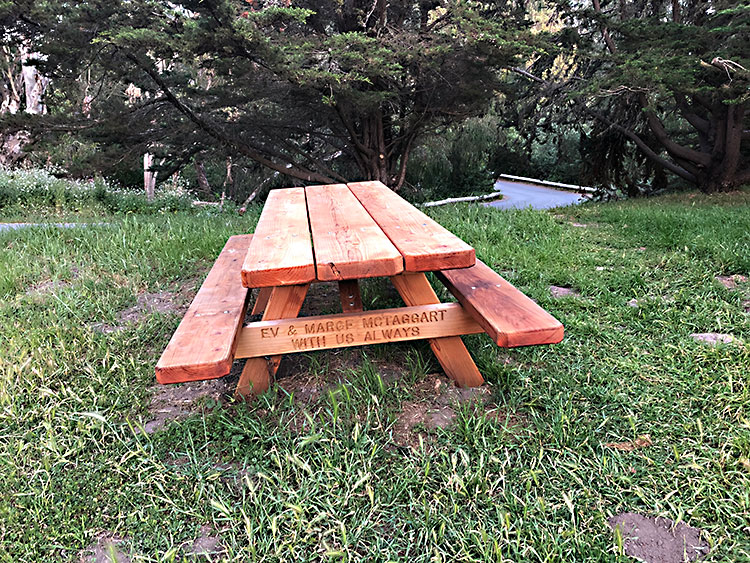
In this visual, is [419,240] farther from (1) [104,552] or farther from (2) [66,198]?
(2) [66,198]

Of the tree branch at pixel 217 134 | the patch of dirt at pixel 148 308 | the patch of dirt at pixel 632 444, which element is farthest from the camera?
the tree branch at pixel 217 134

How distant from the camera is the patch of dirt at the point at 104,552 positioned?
1.64m

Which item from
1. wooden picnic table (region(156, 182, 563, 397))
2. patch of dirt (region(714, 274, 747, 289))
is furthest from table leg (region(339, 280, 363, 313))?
patch of dirt (region(714, 274, 747, 289))

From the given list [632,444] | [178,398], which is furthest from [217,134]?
[632,444]

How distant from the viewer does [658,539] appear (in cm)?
164

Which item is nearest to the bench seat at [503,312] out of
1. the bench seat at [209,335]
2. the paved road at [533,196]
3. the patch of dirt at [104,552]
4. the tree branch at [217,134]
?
the bench seat at [209,335]

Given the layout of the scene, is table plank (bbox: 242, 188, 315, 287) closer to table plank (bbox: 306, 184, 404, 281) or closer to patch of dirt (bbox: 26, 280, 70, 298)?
table plank (bbox: 306, 184, 404, 281)

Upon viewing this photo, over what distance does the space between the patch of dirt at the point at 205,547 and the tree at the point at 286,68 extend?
499 cm

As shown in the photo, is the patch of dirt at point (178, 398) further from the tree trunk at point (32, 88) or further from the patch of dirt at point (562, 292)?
the tree trunk at point (32, 88)

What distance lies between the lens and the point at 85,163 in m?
6.99

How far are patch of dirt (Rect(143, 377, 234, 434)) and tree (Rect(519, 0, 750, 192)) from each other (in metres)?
5.76

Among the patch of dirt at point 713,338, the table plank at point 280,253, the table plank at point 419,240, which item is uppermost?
the table plank at point 419,240

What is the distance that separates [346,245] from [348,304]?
81 cm

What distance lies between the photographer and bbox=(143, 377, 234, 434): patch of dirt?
89.9 inches
